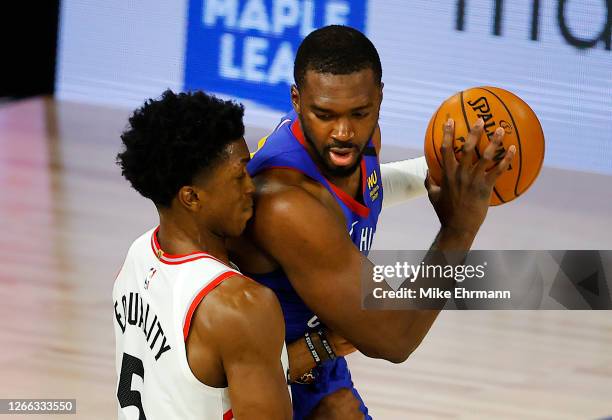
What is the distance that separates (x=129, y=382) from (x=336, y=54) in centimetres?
101

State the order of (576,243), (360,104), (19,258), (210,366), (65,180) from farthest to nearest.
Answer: (65,180)
(576,243)
(19,258)
(360,104)
(210,366)

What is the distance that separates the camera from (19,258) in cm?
728

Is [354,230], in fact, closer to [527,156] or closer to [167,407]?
[527,156]

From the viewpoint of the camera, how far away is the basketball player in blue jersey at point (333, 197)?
3.28m

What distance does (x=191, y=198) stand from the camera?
3.09 m

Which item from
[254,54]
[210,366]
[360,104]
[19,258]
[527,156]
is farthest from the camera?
[254,54]

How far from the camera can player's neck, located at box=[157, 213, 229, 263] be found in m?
3.12

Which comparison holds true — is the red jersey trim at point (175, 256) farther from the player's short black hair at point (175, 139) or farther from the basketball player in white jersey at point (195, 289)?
the player's short black hair at point (175, 139)

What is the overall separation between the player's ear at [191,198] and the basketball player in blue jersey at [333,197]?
0.23 meters

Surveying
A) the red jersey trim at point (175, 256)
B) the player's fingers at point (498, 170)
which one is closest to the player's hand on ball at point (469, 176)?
the player's fingers at point (498, 170)

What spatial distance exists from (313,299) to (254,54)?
710cm

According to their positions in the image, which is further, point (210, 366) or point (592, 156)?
point (592, 156)

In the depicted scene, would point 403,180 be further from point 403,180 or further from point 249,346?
point 249,346


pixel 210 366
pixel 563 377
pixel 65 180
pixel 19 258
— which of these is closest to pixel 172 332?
pixel 210 366
